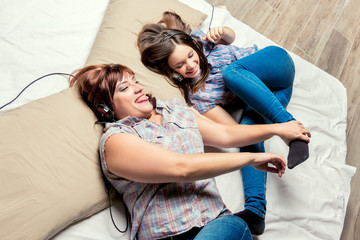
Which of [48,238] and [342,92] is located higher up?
[342,92]

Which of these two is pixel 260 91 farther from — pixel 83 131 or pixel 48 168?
pixel 48 168

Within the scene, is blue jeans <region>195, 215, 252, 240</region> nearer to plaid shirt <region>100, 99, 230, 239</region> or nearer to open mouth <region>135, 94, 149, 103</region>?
plaid shirt <region>100, 99, 230, 239</region>

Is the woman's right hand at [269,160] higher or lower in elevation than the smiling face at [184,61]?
lower

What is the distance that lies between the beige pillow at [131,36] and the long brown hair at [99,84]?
16cm

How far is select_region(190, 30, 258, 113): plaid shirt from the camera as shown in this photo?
1.32m

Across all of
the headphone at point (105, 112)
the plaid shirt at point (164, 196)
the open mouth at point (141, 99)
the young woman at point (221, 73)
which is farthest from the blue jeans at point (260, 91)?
the headphone at point (105, 112)

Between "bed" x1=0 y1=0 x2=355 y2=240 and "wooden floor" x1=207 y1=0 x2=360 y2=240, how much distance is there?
470mm

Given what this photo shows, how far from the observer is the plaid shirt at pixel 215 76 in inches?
51.9

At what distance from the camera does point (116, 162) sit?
0.84 metres

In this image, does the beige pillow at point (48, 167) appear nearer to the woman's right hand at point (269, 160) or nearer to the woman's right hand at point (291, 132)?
the woman's right hand at point (269, 160)

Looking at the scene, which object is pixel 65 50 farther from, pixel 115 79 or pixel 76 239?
pixel 76 239

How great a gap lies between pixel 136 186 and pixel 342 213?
893 mm

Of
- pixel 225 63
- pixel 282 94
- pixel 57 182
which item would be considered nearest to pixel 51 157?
pixel 57 182

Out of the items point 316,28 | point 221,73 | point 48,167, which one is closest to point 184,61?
point 221,73
